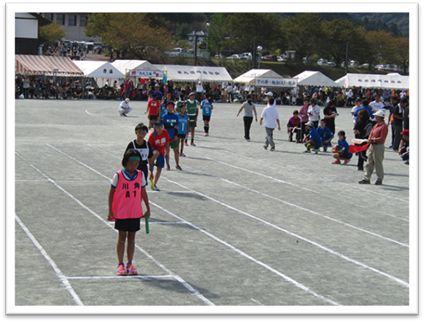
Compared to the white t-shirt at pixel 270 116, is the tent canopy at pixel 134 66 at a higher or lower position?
higher

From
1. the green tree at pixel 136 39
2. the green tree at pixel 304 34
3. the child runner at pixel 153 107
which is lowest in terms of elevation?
the child runner at pixel 153 107

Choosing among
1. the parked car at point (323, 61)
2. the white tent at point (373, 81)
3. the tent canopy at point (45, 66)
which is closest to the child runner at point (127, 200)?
the tent canopy at point (45, 66)

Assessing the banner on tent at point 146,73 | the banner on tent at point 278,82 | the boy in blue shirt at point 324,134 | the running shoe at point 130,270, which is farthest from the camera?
the banner on tent at point 278,82

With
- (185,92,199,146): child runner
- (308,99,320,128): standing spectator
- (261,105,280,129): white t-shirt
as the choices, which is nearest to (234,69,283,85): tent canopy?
(308,99,320,128): standing spectator

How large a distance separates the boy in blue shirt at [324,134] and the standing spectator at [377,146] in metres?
5.91

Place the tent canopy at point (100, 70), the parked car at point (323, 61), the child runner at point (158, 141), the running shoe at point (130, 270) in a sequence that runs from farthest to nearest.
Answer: the parked car at point (323, 61)
the tent canopy at point (100, 70)
the child runner at point (158, 141)
the running shoe at point (130, 270)

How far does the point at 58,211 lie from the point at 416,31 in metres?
7.12

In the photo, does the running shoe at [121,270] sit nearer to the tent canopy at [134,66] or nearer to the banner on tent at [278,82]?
the tent canopy at [134,66]

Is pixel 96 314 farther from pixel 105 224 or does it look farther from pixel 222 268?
pixel 105 224

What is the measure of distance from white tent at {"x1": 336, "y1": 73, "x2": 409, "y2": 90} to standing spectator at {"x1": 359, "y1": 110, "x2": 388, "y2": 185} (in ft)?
138

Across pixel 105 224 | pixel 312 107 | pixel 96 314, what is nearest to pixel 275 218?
pixel 105 224

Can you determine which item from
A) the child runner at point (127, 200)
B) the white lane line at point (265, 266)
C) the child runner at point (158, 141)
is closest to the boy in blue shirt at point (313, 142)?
the child runner at point (158, 141)

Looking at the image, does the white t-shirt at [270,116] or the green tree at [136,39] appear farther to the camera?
the green tree at [136,39]

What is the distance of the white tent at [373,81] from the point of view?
182 ft
